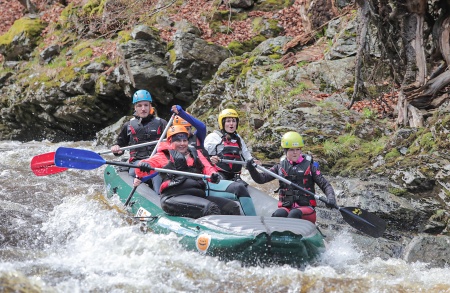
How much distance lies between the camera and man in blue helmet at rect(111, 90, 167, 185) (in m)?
8.45

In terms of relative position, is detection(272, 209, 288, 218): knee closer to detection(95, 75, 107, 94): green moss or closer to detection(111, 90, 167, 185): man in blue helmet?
detection(111, 90, 167, 185): man in blue helmet

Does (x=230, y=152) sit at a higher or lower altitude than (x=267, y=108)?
higher

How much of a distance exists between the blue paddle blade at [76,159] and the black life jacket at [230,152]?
1.77 m

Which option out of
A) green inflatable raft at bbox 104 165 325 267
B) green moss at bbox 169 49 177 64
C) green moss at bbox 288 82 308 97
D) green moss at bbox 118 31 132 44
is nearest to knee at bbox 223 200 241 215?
green inflatable raft at bbox 104 165 325 267

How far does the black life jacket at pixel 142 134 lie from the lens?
854 centimetres

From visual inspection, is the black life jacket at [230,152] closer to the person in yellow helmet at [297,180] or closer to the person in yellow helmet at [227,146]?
the person in yellow helmet at [227,146]

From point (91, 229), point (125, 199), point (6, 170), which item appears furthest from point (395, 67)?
point (6, 170)

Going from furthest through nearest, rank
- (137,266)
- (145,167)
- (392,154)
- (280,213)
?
(392,154), (280,213), (145,167), (137,266)

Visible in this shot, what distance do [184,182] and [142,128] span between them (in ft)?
7.93

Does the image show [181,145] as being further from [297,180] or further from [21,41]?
[21,41]

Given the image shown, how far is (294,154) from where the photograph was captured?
22.1 ft

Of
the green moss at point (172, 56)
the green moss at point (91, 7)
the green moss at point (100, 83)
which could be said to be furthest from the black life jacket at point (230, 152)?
the green moss at point (91, 7)

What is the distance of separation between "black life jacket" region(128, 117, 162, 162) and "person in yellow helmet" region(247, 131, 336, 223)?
98.0 inches

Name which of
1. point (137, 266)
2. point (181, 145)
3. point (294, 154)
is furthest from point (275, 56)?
point (137, 266)
